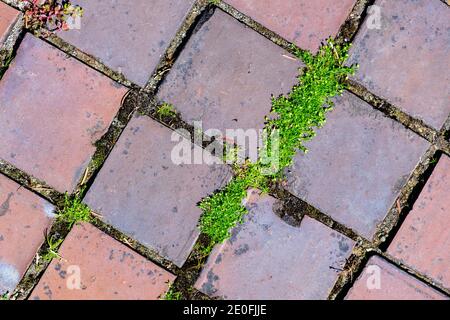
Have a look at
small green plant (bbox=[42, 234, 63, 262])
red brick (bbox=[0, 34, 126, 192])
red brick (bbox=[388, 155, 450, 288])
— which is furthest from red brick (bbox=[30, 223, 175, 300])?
red brick (bbox=[388, 155, 450, 288])

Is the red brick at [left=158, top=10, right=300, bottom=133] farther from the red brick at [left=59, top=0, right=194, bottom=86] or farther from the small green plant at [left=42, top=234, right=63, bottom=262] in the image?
the small green plant at [left=42, top=234, right=63, bottom=262]

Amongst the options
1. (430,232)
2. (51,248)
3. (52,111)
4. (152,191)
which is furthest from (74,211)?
(430,232)

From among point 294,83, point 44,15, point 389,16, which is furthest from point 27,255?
point 389,16

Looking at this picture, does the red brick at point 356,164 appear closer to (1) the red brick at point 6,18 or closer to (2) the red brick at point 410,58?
(2) the red brick at point 410,58

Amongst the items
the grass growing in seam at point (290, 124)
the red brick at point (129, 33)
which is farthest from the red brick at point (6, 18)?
the grass growing in seam at point (290, 124)

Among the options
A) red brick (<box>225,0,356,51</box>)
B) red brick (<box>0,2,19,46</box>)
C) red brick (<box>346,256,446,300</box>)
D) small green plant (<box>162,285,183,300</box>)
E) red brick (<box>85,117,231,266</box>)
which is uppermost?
red brick (<box>225,0,356,51</box>)

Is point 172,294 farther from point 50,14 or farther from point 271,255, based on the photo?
point 50,14

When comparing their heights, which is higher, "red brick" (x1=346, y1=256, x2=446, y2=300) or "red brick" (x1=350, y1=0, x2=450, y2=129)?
"red brick" (x1=350, y1=0, x2=450, y2=129)

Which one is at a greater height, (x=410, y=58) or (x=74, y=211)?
(x=410, y=58)
